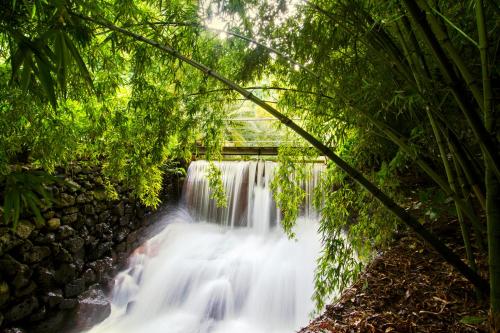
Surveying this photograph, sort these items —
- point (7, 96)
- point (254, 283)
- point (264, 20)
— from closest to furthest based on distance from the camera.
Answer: point (264, 20), point (7, 96), point (254, 283)

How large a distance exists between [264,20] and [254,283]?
3.82 meters

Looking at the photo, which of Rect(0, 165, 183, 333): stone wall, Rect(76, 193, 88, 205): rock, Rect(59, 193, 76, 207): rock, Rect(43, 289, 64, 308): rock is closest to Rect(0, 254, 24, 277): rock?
Rect(0, 165, 183, 333): stone wall

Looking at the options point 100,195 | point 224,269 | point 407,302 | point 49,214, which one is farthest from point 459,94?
point 100,195

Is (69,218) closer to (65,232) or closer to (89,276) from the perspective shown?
(65,232)

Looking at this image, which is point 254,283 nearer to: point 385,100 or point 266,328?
point 266,328

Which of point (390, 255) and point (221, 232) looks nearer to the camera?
point (390, 255)

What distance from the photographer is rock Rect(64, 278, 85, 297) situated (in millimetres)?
4559

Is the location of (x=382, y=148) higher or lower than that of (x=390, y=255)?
higher

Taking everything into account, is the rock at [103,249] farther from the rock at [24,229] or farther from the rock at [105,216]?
the rock at [24,229]

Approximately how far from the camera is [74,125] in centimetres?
337

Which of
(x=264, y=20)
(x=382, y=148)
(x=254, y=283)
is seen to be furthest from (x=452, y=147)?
(x=254, y=283)

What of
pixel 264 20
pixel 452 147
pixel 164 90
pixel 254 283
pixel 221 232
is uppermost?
pixel 264 20

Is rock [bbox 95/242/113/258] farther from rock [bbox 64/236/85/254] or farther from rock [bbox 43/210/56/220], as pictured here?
rock [bbox 43/210/56/220]

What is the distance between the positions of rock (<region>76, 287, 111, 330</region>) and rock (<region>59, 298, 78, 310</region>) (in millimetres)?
77
